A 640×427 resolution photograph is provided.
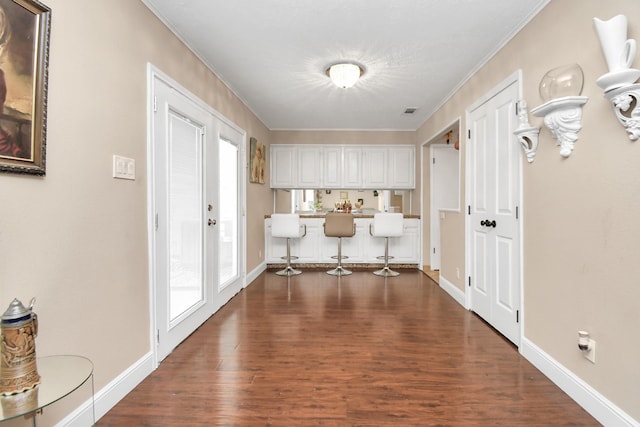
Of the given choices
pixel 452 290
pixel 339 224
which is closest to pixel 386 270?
pixel 339 224

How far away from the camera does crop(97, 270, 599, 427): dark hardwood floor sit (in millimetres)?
1672

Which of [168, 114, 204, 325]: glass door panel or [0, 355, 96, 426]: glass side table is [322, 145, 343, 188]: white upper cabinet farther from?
[0, 355, 96, 426]: glass side table

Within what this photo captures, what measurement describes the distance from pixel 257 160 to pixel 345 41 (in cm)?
257

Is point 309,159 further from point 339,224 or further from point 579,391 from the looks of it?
point 579,391

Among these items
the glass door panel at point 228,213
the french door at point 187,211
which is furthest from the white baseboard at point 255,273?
the french door at point 187,211

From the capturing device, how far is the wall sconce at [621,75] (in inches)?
56.0

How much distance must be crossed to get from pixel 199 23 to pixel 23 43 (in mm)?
1387

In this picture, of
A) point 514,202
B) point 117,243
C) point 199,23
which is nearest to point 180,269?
point 117,243

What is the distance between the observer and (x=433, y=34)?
2.54m

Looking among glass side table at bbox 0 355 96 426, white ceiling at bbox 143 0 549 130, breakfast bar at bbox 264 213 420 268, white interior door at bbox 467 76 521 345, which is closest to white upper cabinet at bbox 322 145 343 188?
breakfast bar at bbox 264 213 420 268

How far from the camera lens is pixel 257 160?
15.9ft

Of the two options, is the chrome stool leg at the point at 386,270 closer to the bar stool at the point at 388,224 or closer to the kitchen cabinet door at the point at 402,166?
the bar stool at the point at 388,224

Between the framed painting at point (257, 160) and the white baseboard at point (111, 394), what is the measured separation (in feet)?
9.46

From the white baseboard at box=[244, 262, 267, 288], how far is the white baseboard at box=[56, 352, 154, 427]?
2.23 m
